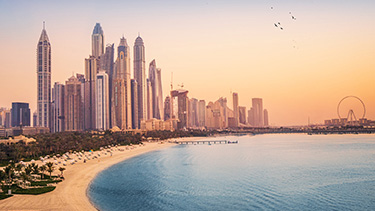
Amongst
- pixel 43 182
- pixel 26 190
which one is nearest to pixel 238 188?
pixel 43 182

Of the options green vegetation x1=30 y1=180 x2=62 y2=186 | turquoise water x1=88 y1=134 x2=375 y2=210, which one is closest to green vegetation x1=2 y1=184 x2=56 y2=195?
green vegetation x1=30 y1=180 x2=62 y2=186

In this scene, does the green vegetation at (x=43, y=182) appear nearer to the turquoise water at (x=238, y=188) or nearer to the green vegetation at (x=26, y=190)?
the green vegetation at (x=26, y=190)

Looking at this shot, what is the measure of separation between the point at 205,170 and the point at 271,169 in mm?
15343

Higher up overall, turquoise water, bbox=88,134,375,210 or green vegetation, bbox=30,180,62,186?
green vegetation, bbox=30,180,62,186

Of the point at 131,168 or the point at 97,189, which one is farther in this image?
the point at 131,168

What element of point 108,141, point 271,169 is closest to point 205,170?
point 271,169

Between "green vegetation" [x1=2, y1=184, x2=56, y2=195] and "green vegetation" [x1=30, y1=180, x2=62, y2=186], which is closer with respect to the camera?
"green vegetation" [x1=2, y1=184, x2=56, y2=195]

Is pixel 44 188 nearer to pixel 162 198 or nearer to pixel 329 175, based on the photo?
pixel 162 198

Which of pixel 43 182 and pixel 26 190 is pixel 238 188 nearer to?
pixel 43 182

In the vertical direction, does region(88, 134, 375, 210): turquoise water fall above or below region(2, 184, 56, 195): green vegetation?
below

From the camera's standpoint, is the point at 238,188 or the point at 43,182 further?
the point at 238,188

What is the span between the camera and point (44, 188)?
145 feet

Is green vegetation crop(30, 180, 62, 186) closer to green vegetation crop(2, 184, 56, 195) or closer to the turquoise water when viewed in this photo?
green vegetation crop(2, 184, 56, 195)

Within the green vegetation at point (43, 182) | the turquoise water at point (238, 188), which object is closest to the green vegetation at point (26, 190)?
the green vegetation at point (43, 182)
